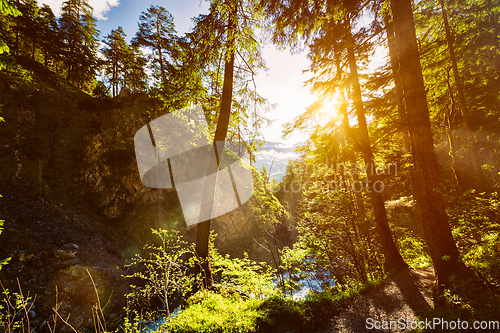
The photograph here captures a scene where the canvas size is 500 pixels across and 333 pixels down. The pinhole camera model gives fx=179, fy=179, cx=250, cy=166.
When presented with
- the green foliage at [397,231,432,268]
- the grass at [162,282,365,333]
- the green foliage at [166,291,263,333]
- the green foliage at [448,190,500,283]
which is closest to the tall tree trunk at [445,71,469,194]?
the green foliage at [397,231,432,268]

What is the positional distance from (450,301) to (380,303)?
57.8 inches

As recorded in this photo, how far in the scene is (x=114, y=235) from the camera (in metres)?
15.4

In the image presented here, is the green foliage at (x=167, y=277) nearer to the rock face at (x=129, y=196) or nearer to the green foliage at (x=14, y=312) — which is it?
the green foliage at (x=14, y=312)

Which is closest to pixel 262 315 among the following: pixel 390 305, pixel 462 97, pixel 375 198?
pixel 390 305

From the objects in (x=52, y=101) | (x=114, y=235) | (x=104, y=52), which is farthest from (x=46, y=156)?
(x=104, y=52)

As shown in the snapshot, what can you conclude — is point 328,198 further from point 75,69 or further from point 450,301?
point 75,69

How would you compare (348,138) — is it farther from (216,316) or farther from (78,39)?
(78,39)

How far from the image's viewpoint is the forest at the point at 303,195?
13.8ft

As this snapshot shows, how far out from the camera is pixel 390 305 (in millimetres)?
4434

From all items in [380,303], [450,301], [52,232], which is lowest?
[380,303]

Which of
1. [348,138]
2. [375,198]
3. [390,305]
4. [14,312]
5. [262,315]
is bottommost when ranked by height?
[390,305]

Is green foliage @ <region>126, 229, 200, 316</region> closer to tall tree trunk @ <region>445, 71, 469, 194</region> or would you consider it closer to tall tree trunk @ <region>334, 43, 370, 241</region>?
tall tree trunk @ <region>334, 43, 370, 241</region>

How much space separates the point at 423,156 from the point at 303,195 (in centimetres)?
490

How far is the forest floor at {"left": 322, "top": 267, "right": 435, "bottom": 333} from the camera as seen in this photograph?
3932 millimetres
